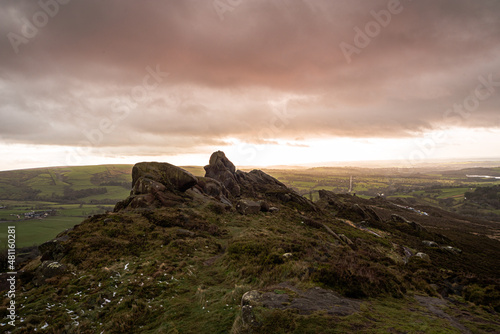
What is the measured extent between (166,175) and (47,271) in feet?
91.2

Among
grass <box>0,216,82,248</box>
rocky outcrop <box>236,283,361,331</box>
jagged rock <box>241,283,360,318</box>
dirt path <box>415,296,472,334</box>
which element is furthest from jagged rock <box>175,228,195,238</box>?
grass <box>0,216,82,248</box>

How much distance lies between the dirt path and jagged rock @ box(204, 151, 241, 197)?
50866mm

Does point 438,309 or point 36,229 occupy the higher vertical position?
point 438,309

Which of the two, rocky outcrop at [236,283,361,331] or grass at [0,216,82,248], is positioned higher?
rocky outcrop at [236,283,361,331]

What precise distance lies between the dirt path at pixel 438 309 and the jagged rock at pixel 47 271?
23843 mm

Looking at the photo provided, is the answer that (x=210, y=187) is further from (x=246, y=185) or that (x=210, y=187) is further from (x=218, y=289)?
(x=218, y=289)

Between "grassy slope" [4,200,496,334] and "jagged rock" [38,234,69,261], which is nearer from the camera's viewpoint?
"grassy slope" [4,200,496,334]

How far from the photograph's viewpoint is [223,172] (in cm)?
6631

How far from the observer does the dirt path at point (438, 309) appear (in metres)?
8.62

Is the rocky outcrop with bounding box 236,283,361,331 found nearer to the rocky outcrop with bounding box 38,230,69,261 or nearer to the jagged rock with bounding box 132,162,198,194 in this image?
the rocky outcrop with bounding box 38,230,69,261

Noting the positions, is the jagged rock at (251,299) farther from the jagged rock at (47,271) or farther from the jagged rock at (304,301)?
the jagged rock at (47,271)

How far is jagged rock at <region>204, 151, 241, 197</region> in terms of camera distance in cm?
6234

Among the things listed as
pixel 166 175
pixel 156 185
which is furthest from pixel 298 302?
pixel 166 175

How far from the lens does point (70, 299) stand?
39.7 ft
